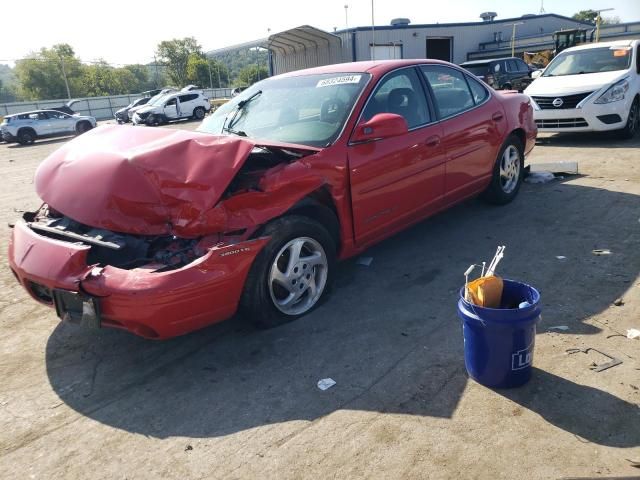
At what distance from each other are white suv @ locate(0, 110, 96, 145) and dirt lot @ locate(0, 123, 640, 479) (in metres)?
22.1

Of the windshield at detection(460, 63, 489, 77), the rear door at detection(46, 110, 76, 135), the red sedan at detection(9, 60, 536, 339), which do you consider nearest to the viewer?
the red sedan at detection(9, 60, 536, 339)

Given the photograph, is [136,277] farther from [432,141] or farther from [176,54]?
[176,54]

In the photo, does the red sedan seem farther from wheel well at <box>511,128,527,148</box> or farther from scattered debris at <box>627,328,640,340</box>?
scattered debris at <box>627,328,640,340</box>

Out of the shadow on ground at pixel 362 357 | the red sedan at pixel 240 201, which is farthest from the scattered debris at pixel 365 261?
the red sedan at pixel 240 201

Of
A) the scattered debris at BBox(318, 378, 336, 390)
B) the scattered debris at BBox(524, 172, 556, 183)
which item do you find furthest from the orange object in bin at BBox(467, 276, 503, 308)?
the scattered debris at BBox(524, 172, 556, 183)

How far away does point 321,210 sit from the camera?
141 inches

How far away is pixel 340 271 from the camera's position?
173 inches

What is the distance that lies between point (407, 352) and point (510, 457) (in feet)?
3.15

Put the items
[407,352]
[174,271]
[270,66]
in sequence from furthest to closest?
[270,66], [407,352], [174,271]

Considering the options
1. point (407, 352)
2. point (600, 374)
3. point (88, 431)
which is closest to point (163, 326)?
point (88, 431)

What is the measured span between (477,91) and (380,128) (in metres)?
2.08

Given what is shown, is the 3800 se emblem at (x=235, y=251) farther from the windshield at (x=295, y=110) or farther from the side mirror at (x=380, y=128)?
the side mirror at (x=380, y=128)

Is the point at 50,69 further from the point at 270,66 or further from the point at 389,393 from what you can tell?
the point at 389,393

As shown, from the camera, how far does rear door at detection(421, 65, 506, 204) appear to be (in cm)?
466
